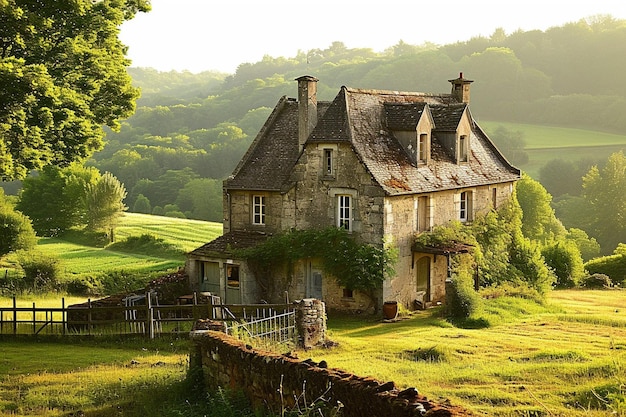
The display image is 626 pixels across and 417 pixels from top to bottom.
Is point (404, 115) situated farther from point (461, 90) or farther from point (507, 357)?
point (507, 357)

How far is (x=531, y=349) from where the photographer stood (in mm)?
22578

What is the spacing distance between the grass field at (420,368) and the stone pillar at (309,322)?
77 centimetres

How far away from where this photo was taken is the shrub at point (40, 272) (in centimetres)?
4575

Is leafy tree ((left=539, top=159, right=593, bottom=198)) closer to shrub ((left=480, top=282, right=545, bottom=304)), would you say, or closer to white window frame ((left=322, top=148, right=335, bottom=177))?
shrub ((left=480, top=282, right=545, bottom=304))

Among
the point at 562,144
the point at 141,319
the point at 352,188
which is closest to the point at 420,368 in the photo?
the point at 141,319

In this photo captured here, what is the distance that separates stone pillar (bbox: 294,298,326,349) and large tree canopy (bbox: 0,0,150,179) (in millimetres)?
10957

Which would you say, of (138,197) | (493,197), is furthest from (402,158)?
(138,197)

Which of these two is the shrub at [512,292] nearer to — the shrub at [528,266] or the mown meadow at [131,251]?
the shrub at [528,266]

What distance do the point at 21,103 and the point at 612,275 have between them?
40541mm

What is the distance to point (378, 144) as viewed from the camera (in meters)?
35.8

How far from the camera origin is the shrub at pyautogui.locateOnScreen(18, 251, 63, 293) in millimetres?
45750

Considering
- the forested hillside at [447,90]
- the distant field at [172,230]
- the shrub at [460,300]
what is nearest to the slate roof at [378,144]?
the shrub at [460,300]

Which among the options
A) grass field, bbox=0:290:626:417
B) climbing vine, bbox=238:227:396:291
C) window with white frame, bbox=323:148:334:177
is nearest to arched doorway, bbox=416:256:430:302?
climbing vine, bbox=238:227:396:291

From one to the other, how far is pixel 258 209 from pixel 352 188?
20.1 feet
